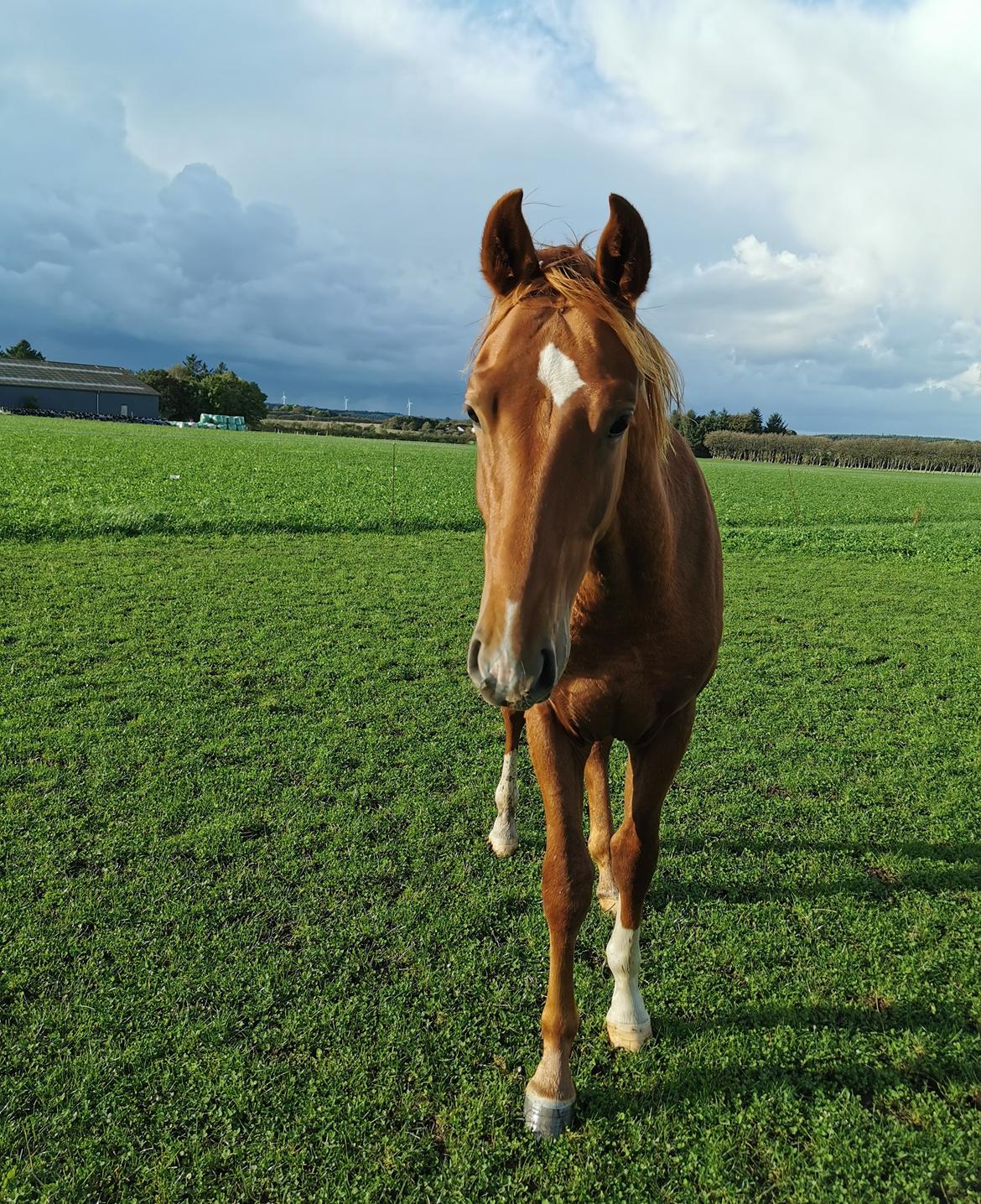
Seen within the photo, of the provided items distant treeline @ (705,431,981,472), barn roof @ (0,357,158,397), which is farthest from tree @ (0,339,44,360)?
distant treeline @ (705,431,981,472)

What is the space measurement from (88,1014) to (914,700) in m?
6.84

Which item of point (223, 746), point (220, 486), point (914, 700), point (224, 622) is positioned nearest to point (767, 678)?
point (914, 700)

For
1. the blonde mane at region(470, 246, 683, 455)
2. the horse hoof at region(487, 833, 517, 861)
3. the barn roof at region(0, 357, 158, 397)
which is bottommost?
the horse hoof at region(487, 833, 517, 861)

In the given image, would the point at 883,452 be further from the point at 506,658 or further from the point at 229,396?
the point at 506,658

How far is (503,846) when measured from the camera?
3.89 m

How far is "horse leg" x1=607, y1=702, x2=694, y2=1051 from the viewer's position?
263 cm

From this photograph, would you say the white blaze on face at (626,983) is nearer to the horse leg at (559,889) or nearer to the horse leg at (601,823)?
the horse leg at (559,889)

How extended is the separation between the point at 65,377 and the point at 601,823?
10159 cm

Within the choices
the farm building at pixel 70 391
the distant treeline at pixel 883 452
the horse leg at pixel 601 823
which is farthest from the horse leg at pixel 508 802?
the farm building at pixel 70 391

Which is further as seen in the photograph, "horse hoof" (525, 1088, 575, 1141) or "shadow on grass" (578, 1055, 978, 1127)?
"shadow on grass" (578, 1055, 978, 1127)

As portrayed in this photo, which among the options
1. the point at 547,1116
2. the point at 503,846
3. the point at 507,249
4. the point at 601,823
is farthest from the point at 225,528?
the point at 547,1116

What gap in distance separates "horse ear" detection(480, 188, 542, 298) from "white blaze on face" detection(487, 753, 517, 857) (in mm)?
2728

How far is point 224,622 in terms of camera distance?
7891 mm

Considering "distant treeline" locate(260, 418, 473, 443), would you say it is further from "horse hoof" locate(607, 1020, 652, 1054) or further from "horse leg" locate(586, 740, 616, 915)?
"horse hoof" locate(607, 1020, 652, 1054)
